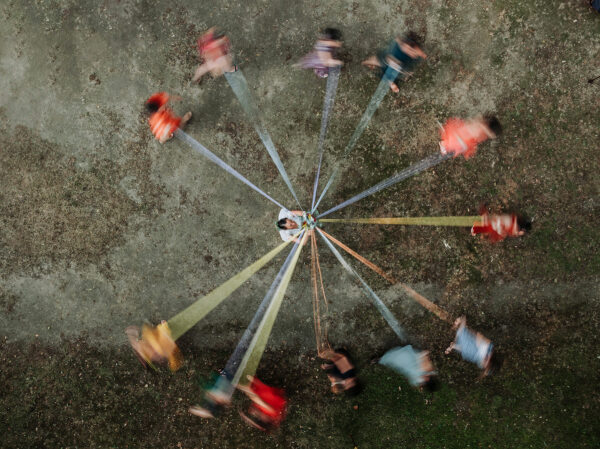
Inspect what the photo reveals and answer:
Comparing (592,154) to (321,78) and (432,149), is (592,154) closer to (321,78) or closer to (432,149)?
(432,149)

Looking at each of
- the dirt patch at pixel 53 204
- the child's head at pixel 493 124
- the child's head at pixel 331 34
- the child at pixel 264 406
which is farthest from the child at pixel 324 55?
the child at pixel 264 406

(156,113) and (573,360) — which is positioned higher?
(156,113)

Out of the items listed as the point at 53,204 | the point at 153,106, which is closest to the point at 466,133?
the point at 153,106

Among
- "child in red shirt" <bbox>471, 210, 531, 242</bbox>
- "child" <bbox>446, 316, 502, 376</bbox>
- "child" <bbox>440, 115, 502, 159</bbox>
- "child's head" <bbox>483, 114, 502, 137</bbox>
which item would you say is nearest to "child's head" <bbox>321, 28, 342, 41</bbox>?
"child" <bbox>440, 115, 502, 159</bbox>

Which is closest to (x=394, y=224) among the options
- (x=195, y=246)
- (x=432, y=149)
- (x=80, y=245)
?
(x=432, y=149)

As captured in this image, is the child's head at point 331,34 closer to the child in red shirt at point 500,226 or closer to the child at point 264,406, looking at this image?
the child in red shirt at point 500,226

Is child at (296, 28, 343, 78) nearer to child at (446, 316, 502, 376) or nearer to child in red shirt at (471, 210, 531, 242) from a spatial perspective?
child in red shirt at (471, 210, 531, 242)
